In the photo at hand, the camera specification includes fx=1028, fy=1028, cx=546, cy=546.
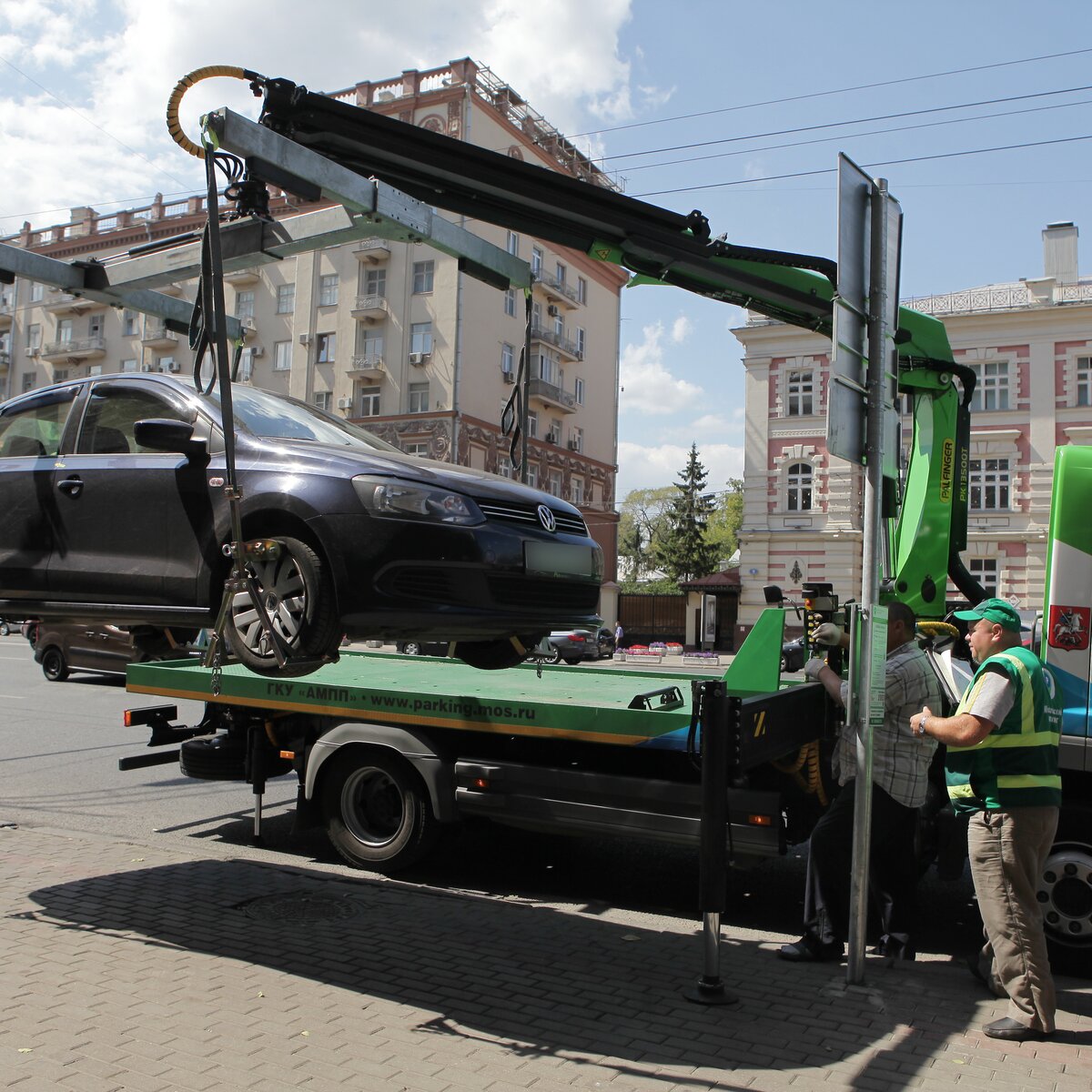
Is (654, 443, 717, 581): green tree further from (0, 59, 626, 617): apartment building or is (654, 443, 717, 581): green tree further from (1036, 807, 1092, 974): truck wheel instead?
(1036, 807, 1092, 974): truck wheel

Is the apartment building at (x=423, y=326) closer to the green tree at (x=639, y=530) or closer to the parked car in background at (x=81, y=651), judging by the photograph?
the parked car in background at (x=81, y=651)

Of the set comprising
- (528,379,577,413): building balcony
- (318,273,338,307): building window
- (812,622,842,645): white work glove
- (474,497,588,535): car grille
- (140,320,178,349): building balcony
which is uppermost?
(318,273,338,307): building window

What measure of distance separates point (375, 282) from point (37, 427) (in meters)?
36.3

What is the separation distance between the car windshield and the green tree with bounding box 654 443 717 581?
5686 centimetres

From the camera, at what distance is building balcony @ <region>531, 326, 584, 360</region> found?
43.7 meters

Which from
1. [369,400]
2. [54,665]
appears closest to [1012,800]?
[54,665]

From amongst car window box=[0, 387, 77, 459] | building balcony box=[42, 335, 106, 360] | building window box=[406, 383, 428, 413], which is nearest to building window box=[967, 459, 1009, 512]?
building window box=[406, 383, 428, 413]

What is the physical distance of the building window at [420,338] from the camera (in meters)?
39.3

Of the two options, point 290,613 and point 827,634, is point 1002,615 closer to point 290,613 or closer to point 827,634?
point 827,634

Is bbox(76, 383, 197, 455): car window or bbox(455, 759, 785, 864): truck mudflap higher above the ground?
bbox(76, 383, 197, 455): car window

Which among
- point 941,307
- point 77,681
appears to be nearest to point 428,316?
point 941,307

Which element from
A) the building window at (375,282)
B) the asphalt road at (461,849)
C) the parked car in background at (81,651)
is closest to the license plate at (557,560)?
the asphalt road at (461,849)

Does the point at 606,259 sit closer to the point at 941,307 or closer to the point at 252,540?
the point at 252,540

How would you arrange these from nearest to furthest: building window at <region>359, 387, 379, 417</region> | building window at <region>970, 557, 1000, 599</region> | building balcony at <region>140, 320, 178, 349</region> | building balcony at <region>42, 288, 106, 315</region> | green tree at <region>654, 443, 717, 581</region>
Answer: building window at <region>970, 557, 1000, 599</region>, building window at <region>359, 387, 379, 417</region>, building balcony at <region>140, 320, 178, 349</region>, building balcony at <region>42, 288, 106, 315</region>, green tree at <region>654, 443, 717, 581</region>
